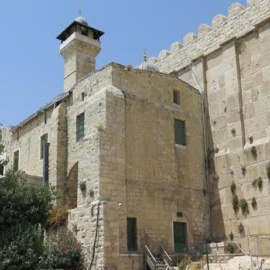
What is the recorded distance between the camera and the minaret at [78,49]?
26.3 metres

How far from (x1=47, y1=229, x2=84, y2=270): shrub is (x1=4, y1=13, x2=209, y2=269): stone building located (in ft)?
1.15

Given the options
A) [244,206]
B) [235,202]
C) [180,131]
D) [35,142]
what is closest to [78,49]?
[35,142]

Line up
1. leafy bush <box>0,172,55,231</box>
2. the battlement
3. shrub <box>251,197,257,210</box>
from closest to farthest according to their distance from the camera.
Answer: leafy bush <box>0,172,55,231</box>, shrub <box>251,197,257,210</box>, the battlement

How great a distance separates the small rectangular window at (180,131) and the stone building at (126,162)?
46 millimetres

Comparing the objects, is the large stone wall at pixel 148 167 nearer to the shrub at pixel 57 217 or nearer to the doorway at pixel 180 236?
the doorway at pixel 180 236

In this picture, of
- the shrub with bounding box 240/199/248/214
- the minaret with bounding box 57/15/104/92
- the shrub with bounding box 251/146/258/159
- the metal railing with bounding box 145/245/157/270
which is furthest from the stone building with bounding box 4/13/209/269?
the minaret with bounding box 57/15/104/92

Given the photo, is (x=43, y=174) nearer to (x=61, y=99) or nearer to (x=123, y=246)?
(x=61, y=99)

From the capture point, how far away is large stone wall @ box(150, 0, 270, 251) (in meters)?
19.2

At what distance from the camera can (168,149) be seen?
20.2 m

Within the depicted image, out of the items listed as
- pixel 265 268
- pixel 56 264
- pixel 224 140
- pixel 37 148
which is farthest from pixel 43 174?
pixel 265 268

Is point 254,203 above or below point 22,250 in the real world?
above

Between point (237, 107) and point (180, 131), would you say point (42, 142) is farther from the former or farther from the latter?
point (237, 107)

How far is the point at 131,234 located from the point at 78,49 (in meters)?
12.3

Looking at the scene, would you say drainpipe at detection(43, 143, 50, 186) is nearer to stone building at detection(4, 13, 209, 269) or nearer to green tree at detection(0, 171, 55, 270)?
stone building at detection(4, 13, 209, 269)
